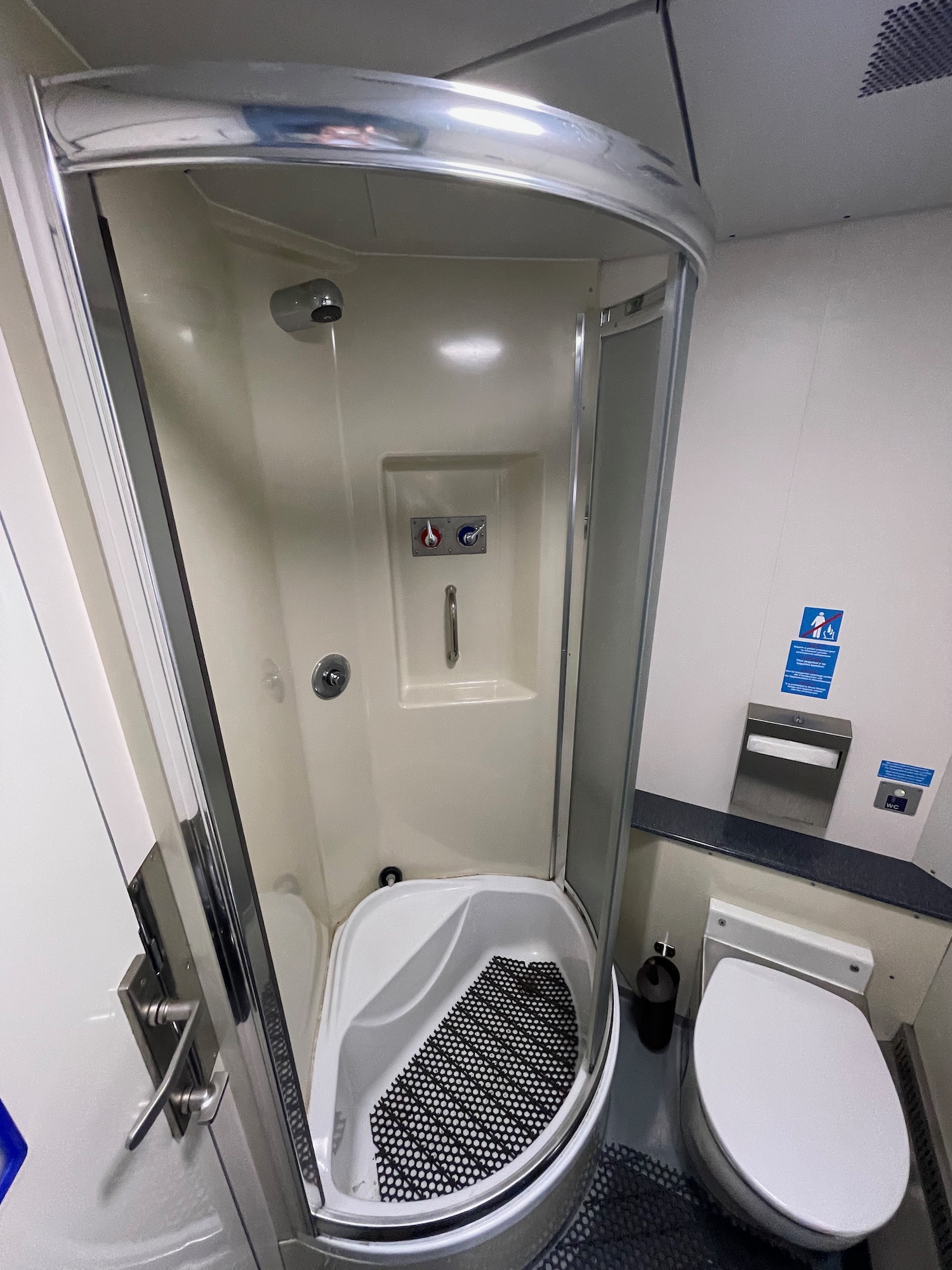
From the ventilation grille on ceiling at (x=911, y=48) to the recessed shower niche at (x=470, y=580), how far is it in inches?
31.4

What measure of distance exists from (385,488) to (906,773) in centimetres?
152

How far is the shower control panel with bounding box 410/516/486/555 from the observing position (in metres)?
1.37

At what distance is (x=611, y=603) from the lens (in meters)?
1.19

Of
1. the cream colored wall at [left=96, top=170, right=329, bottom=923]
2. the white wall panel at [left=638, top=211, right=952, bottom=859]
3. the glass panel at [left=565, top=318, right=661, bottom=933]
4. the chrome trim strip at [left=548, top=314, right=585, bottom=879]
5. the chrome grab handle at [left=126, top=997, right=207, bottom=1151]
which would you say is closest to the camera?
the chrome grab handle at [left=126, top=997, right=207, bottom=1151]

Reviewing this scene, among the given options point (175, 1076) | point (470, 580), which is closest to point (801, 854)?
point (470, 580)

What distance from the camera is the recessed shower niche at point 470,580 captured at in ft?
4.41

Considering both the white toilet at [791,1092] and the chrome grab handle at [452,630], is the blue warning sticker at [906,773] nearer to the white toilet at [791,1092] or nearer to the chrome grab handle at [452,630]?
the white toilet at [791,1092]

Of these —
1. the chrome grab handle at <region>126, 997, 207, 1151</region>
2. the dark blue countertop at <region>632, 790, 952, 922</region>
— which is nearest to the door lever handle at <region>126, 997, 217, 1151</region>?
the chrome grab handle at <region>126, 997, 207, 1151</region>

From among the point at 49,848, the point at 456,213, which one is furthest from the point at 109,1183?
the point at 456,213

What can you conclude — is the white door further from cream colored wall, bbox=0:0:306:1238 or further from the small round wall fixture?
the small round wall fixture

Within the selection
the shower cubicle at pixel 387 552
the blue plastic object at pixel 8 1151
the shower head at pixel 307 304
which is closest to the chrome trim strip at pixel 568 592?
the shower cubicle at pixel 387 552

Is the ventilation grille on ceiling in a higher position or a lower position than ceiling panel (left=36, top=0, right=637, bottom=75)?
lower

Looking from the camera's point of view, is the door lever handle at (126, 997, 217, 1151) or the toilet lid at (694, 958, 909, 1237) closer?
the door lever handle at (126, 997, 217, 1151)

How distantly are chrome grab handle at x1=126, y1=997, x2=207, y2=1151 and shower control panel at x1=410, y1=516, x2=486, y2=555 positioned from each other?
107 cm
